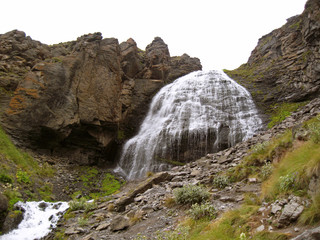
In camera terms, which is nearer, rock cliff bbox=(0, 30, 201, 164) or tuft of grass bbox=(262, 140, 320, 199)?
tuft of grass bbox=(262, 140, 320, 199)

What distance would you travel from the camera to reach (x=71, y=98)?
24.2m

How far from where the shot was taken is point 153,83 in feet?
117

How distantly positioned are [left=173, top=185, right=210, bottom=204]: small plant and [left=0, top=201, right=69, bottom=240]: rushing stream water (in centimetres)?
683

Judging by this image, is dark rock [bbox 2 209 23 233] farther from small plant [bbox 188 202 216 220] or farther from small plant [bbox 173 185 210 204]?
small plant [bbox 188 202 216 220]

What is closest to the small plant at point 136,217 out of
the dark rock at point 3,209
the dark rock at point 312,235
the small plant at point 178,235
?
the small plant at point 178,235

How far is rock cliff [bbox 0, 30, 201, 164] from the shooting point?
2189 cm

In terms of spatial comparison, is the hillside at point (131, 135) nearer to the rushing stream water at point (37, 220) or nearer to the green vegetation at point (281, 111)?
the green vegetation at point (281, 111)

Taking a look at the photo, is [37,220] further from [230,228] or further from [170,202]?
[230,228]

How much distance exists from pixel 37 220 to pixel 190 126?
1625 cm

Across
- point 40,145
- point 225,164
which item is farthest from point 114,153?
point 225,164

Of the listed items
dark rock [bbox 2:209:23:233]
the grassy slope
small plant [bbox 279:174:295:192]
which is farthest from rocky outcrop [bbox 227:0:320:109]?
dark rock [bbox 2:209:23:233]

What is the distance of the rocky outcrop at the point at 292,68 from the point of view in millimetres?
24984

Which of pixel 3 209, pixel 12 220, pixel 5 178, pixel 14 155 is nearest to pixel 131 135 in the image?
pixel 14 155

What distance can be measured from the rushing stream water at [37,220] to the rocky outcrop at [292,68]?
24.6 m
